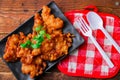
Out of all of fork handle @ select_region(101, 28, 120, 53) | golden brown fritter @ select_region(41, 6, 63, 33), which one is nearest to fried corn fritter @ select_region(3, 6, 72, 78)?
golden brown fritter @ select_region(41, 6, 63, 33)

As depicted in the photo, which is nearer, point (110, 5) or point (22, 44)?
point (22, 44)

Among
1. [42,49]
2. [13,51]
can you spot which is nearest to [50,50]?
[42,49]

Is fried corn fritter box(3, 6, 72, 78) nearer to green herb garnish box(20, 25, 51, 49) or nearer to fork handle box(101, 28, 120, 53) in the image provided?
green herb garnish box(20, 25, 51, 49)

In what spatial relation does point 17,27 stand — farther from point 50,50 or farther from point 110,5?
point 110,5

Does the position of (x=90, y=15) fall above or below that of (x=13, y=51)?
above

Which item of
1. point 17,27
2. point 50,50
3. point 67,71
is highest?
point 17,27

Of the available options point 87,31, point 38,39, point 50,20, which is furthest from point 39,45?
point 87,31
